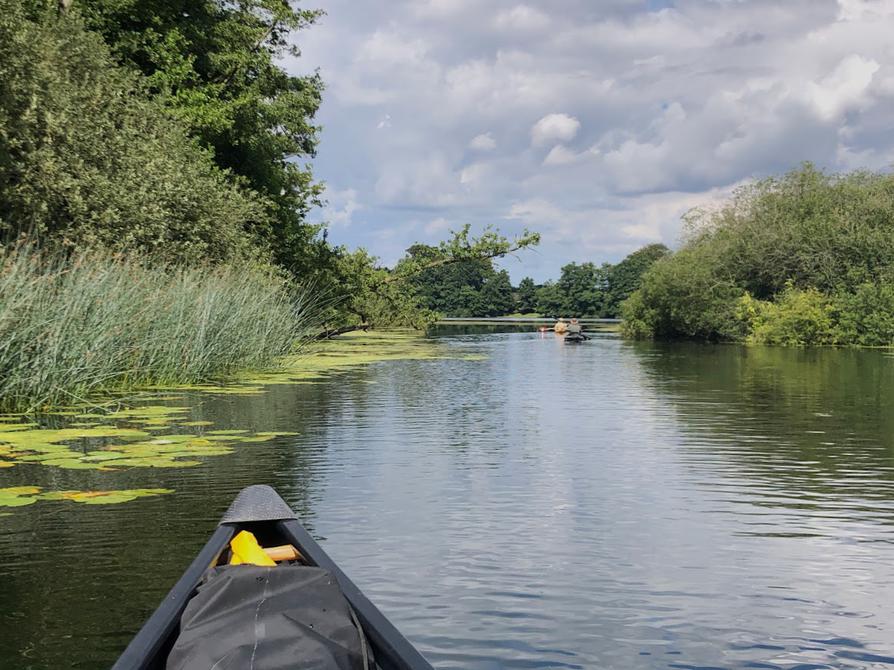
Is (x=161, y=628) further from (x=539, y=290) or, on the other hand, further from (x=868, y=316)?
(x=539, y=290)

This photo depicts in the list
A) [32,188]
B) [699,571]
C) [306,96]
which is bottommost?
[699,571]

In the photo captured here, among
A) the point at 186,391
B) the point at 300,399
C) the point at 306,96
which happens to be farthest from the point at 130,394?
the point at 306,96

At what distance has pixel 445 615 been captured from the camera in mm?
4551

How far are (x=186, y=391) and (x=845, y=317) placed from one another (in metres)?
34.3

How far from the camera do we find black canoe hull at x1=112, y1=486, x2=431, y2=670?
2.82 metres

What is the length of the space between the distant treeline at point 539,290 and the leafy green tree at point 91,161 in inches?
3065

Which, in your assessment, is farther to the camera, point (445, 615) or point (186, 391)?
point (186, 391)

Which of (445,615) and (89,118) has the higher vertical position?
(89,118)

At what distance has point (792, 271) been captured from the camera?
45.0 meters

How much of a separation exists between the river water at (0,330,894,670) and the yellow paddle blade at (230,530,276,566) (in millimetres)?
553

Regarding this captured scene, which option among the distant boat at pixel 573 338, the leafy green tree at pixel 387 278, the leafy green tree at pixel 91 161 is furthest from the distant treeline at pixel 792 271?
the leafy green tree at pixel 91 161

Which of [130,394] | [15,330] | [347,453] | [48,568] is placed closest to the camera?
[48,568]

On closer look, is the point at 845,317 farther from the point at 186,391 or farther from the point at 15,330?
the point at 15,330

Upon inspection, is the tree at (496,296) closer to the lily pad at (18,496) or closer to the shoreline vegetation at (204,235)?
the shoreline vegetation at (204,235)
